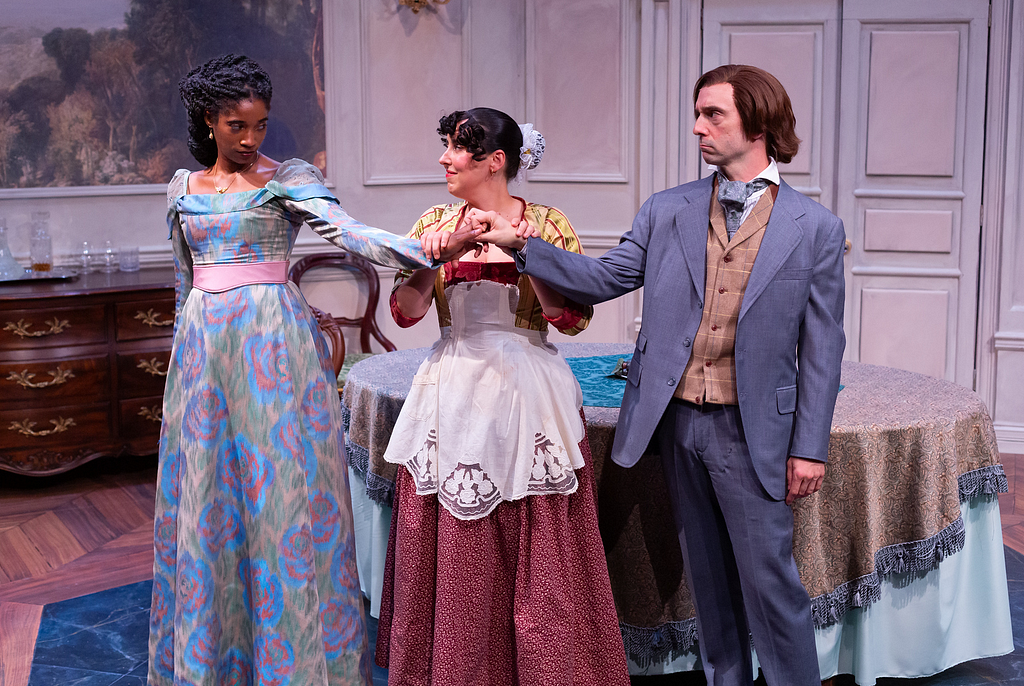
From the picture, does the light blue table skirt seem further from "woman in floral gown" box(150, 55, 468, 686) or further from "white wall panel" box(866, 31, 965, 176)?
"white wall panel" box(866, 31, 965, 176)

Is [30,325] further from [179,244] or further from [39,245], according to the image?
[179,244]

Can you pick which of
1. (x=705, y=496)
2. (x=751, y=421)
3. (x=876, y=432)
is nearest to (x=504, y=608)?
(x=705, y=496)

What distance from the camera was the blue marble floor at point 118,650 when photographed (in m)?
2.98

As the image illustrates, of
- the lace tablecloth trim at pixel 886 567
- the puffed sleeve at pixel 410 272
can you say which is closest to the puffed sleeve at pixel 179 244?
the puffed sleeve at pixel 410 272

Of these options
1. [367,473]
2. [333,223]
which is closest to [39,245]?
[367,473]

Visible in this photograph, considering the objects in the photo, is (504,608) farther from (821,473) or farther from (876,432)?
(876,432)

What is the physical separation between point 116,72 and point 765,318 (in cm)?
414

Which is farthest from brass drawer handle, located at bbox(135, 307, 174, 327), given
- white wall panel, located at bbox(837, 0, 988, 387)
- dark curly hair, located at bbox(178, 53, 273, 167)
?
white wall panel, located at bbox(837, 0, 988, 387)

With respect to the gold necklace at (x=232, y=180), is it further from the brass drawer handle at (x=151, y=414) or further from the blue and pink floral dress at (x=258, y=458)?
the brass drawer handle at (x=151, y=414)

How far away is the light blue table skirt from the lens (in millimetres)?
→ 2742

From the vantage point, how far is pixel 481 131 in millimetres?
Result: 2248

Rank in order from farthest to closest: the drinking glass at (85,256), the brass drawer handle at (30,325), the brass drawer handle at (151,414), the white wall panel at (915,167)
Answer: the white wall panel at (915,167) → the drinking glass at (85,256) → the brass drawer handle at (151,414) → the brass drawer handle at (30,325)

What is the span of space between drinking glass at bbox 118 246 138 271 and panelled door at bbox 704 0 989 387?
10.6 ft

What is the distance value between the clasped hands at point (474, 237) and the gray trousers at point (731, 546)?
22.0 inches
